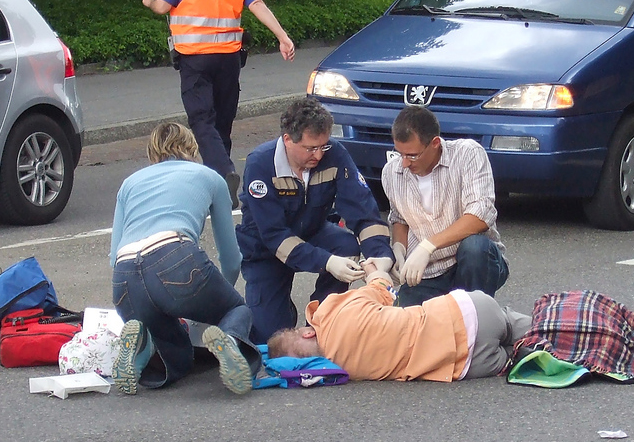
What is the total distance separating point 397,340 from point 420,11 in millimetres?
4156

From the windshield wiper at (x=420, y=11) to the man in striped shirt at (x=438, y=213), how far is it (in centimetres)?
291

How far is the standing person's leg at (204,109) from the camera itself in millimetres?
8438

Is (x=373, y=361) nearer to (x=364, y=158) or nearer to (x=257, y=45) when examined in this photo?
(x=364, y=158)

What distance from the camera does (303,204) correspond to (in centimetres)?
574

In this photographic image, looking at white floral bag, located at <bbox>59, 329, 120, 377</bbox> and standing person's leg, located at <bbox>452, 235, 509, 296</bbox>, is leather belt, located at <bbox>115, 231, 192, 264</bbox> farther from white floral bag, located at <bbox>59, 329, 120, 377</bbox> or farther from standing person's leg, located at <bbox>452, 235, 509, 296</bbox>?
standing person's leg, located at <bbox>452, 235, 509, 296</bbox>

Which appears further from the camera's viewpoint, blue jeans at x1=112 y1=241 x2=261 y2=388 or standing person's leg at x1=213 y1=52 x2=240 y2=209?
standing person's leg at x1=213 y1=52 x2=240 y2=209

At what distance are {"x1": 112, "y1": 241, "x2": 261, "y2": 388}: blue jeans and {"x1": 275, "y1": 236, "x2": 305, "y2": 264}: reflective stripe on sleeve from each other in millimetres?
557

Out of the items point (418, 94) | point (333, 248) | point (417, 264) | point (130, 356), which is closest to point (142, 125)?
point (418, 94)

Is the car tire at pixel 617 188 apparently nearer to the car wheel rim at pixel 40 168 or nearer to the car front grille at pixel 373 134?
the car front grille at pixel 373 134

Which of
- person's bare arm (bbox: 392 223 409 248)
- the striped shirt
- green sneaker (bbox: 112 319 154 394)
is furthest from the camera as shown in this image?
person's bare arm (bbox: 392 223 409 248)

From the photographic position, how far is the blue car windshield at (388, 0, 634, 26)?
312 inches

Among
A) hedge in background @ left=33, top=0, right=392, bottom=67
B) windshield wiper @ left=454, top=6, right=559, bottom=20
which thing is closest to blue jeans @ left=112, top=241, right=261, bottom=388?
windshield wiper @ left=454, top=6, right=559, bottom=20

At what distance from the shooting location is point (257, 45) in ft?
55.1

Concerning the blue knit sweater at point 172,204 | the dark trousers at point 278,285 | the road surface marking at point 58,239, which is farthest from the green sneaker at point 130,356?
the road surface marking at point 58,239
